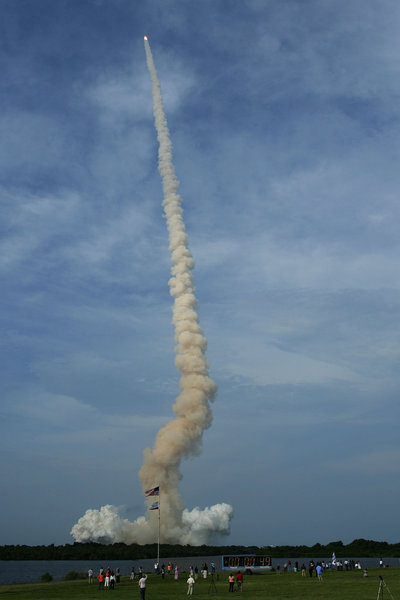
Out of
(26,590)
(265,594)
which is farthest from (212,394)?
(265,594)

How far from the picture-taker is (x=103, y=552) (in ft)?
431

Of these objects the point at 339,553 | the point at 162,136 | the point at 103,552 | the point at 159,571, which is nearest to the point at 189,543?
the point at 103,552

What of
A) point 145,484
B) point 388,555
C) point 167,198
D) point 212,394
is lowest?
point 388,555

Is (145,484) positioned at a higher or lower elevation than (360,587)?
higher

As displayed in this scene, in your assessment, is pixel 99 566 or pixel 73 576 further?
pixel 99 566

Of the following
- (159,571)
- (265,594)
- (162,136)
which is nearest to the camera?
(265,594)

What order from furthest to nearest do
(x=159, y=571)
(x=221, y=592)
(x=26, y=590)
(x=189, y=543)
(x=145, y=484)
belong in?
1. (x=189, y=543)
2. (x=145, y=484)
3. (x=159, y=571)
4. (x=26, y=590)
5. (x=221, y=592)

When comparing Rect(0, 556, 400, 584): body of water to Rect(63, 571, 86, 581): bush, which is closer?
Rect(63, 571, 86, 581): bush

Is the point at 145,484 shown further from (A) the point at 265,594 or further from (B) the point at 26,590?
(A) the point at 265,594

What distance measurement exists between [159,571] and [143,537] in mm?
56754

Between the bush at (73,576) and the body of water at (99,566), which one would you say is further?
the body of water at (99,566)

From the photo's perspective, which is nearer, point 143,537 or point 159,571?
point 159,571

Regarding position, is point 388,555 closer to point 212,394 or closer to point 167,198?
point 212,394

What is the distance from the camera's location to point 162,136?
83.4m
